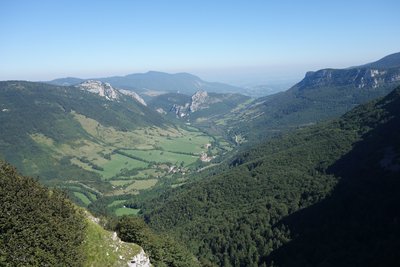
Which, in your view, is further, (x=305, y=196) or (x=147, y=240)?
(x=305, y=196)

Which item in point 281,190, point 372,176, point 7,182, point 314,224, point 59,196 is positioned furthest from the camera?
point 281,190

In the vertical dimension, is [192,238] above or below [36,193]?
below

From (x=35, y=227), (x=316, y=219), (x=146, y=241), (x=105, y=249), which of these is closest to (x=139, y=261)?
(x=105, y=249)

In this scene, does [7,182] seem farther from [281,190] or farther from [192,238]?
[281,190]

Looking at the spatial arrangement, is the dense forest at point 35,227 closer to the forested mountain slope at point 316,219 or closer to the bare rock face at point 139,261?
the bare rock face at point 139,261

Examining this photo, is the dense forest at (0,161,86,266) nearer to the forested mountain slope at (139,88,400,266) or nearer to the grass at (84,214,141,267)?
the grass at (84,214,141,267)

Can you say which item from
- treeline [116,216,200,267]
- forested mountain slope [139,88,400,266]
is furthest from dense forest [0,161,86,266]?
forested mountain slope [139,88,400,266]

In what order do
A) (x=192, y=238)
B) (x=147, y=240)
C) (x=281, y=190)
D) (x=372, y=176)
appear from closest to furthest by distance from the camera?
1. (x=147, y=240)
2. (x=372, y=176)
3. (x=192, y=238)
4. (x=281, y=190)

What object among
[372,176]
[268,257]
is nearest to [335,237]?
[268,257]

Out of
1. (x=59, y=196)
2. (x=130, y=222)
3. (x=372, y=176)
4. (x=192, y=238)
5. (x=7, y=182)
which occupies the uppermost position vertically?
(x=7, y=182)
